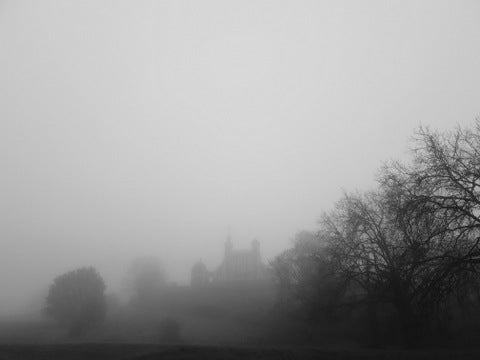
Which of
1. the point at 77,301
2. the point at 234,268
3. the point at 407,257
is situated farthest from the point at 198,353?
the point at 234,268

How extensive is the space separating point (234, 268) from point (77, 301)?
7358cm

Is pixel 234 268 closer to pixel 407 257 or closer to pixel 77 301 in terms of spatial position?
pixel 77 301

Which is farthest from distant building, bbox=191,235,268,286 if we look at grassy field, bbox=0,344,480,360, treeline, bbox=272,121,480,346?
grassy field, bbox=0,344,480,360

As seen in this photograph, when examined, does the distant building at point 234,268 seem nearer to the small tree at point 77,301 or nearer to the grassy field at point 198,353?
the small tree at point 77,301

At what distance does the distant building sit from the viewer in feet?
337

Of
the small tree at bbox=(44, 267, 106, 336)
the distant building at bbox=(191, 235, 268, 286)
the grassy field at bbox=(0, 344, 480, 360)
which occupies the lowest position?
the grassy field at bbox=(0, 344, 480, 360)

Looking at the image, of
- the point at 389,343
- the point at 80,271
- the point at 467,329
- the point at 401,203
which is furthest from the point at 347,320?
the point at 80,271

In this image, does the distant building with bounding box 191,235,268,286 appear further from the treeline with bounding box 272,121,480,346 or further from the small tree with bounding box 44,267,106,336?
the treeline with bounding box 272,121,480,346

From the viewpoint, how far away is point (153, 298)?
80.8 m

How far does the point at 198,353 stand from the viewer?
61.0 ft

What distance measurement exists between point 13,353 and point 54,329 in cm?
4010

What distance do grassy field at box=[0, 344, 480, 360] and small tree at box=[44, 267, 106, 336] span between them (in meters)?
28.7

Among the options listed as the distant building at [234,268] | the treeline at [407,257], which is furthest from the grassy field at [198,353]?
the distant building at [234,268]

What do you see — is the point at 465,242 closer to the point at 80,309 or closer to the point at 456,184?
the point at 456,184
